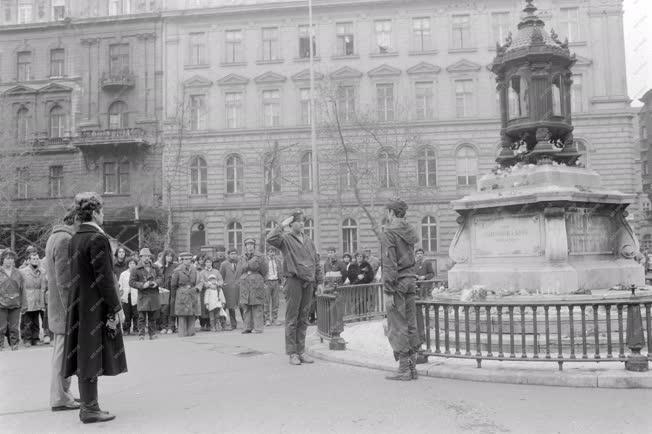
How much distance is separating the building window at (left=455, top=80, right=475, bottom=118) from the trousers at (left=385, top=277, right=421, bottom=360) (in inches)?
1340

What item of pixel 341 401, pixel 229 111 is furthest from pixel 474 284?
pixel 229 111

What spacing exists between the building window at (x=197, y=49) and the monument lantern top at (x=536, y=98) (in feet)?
111

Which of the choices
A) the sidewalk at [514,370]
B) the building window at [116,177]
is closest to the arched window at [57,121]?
the building window at [116,177]

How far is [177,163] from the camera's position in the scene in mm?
38406

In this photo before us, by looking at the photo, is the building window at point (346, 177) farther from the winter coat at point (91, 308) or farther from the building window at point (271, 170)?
the winter coat at point (91, 308)

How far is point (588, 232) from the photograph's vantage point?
10.3 meters

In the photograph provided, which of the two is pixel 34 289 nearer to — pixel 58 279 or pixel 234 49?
pixel 58 279

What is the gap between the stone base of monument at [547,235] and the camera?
32.2ft

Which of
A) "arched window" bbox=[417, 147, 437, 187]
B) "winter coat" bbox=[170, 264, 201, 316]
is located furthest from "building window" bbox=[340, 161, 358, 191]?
"winter coat" bbox=[170, 264, 201, 316]

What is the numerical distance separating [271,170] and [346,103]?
23.4 feet

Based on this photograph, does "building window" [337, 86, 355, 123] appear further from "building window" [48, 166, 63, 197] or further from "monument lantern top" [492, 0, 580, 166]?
"monument lantern top" [492, 0, 580, 166]

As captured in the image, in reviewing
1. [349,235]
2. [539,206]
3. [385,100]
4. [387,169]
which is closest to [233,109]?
[385,100]

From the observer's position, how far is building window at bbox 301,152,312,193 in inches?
1608

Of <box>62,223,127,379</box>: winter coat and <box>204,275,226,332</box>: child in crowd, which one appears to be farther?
<box>204,275,226,332</box>: child in crowd
